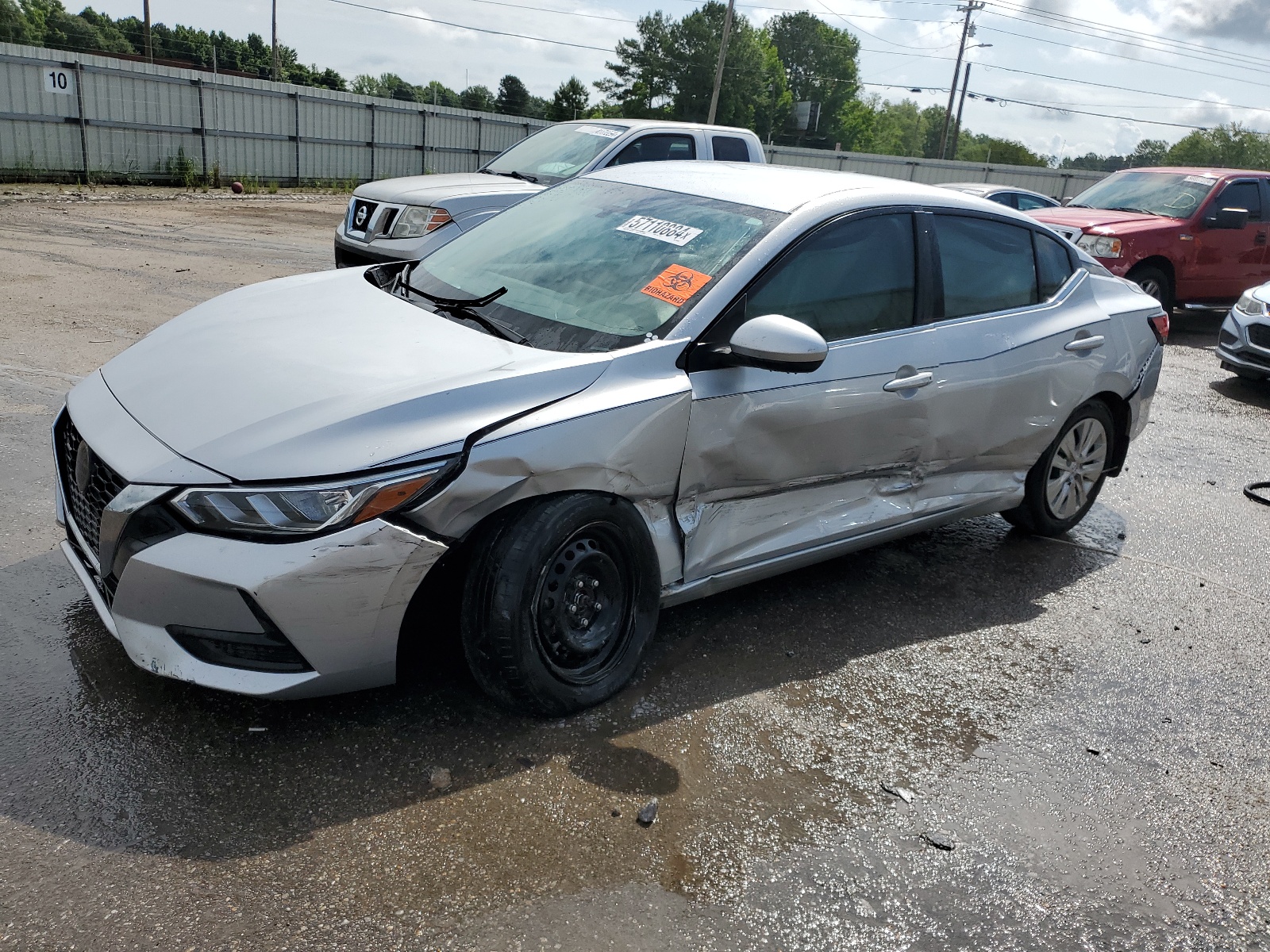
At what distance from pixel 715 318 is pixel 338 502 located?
1.47 metres

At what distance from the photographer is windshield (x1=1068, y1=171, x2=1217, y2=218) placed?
12.6 metres

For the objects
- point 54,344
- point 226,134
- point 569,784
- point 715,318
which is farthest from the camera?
point 226,134

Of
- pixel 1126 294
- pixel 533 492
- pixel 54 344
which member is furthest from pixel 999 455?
pixel 54 344

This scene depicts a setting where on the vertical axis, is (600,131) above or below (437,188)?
above

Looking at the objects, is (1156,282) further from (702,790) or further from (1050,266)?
(702,790)

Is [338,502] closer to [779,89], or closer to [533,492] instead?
[533,492]

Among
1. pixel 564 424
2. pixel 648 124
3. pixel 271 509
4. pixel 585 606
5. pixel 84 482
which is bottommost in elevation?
pixel 585 606

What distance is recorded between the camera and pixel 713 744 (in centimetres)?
334

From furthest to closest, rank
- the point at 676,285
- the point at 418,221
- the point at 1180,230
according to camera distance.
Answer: the point at 1180,230 < the point at 418,221 < the point at 676,285

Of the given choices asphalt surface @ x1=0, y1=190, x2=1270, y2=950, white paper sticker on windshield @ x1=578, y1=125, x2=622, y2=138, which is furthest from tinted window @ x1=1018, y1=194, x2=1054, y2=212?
asphalt surface @ x1=0, y1=190, x2=1270, y2=950

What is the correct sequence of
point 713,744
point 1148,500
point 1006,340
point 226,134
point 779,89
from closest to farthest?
point 713,744 → point 1006,340 → point 1148,500 → point 226,134 → point 779,89

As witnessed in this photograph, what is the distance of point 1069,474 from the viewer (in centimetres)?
535

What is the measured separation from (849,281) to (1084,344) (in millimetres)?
1667

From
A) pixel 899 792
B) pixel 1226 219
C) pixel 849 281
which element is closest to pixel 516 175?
pixel 849 281
